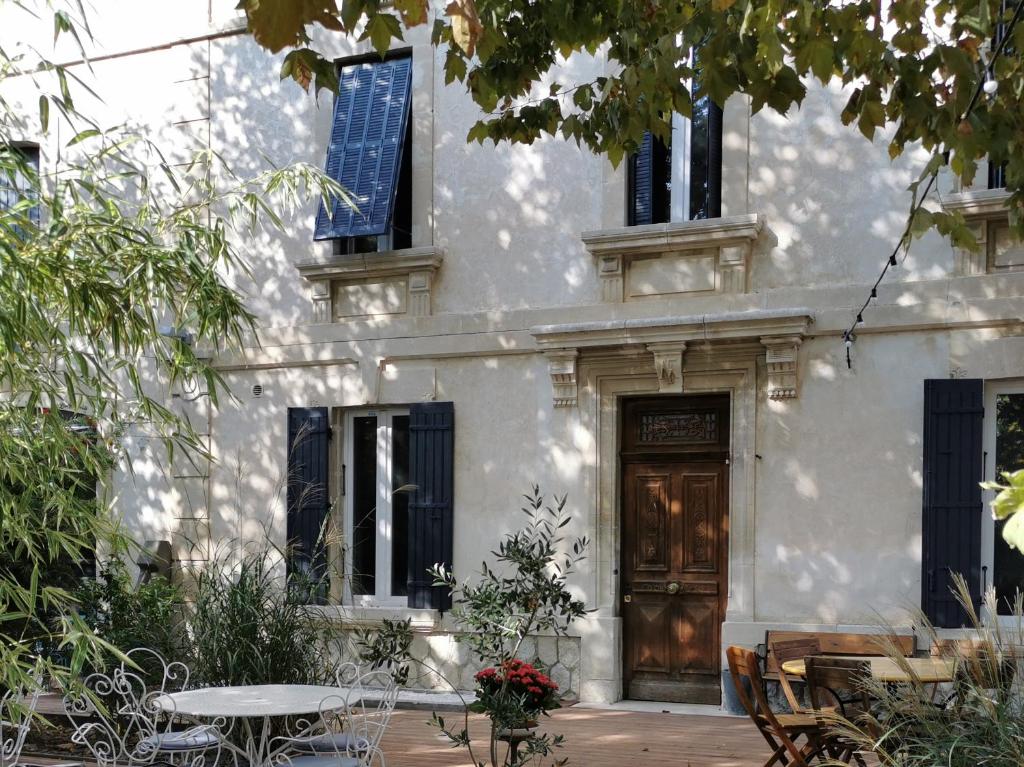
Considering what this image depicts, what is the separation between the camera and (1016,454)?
29.1ft

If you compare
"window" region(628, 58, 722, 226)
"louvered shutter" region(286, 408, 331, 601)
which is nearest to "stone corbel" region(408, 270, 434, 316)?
"louvered shutter" region(286, 408, 331, 601)

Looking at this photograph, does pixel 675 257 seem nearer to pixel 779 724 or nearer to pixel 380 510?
pixel 380 510

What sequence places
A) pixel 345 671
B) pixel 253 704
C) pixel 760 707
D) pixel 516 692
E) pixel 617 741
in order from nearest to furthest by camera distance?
1. pixel 253 704
2. pixel 516 692
3. pixel 760 707
4. pixel 345 671
5. pixel 617 741

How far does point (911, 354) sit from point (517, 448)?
3343 mm

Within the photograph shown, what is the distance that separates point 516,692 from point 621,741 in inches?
99.6

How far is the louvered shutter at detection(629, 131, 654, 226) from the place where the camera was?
10.1m

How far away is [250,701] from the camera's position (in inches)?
231

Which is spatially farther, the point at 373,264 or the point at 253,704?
the point at 373,264

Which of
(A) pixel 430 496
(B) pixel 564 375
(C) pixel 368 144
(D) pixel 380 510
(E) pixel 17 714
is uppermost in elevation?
(C) pixel 368 144

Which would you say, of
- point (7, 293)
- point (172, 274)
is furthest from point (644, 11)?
point (7, 293)

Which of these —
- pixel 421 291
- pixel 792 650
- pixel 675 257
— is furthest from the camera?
pixel 421 291

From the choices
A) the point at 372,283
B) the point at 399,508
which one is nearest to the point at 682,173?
the point at 372,283

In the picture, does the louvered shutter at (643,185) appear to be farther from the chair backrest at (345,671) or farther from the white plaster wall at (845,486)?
the chair backrest at (345,671)

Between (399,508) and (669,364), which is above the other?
(669,364)
